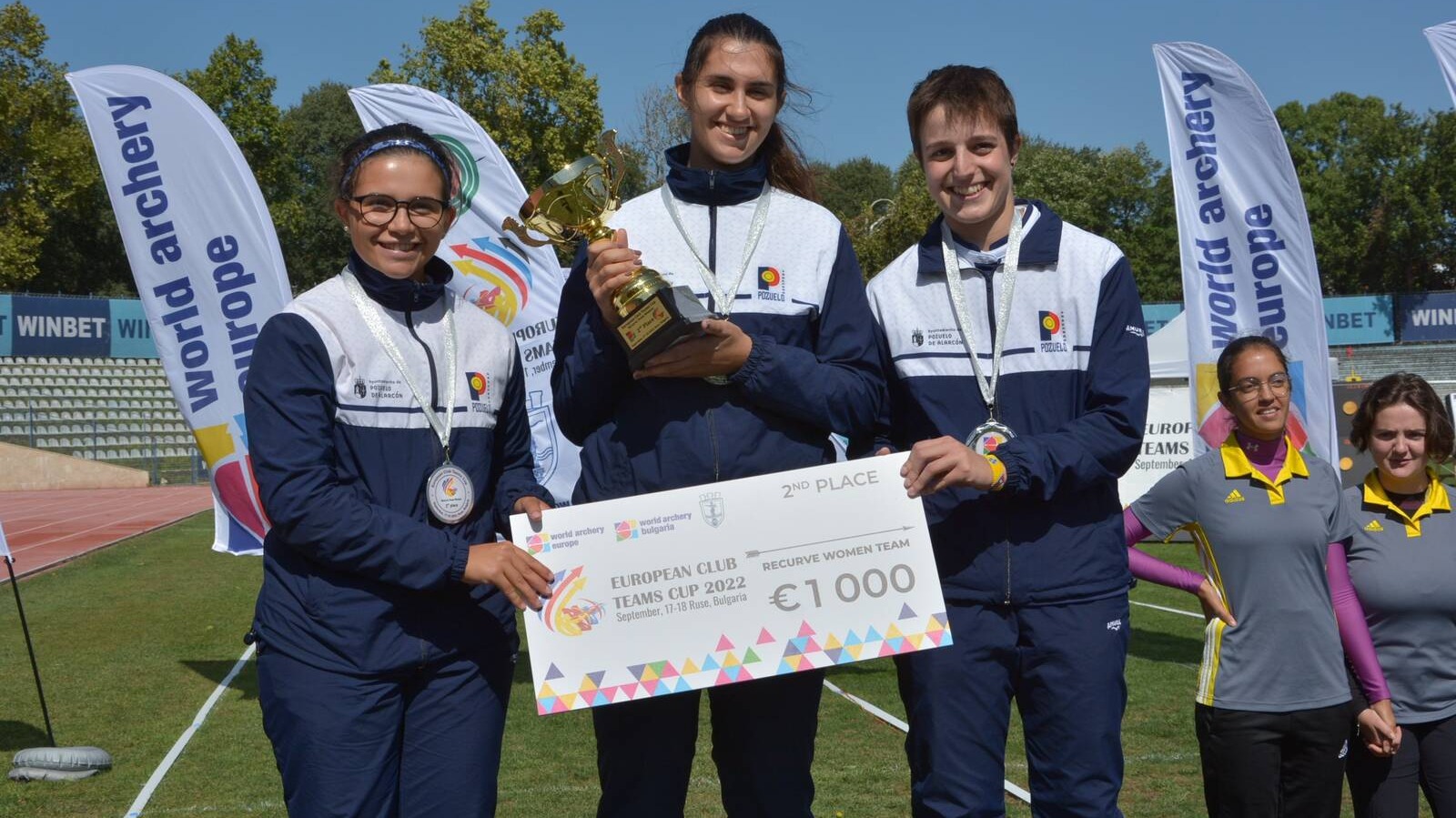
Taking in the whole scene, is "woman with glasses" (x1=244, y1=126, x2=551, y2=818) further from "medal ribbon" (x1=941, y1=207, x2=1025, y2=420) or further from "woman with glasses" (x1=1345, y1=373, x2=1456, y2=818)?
"woman with glasses" (x1=1345, y1=373, x2=1456, y2=818)

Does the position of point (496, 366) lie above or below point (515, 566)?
above

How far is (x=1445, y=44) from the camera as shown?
675cm

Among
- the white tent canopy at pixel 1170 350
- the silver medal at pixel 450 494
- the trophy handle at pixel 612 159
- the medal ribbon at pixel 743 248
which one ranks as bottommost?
the silver medal at pixel 450 494

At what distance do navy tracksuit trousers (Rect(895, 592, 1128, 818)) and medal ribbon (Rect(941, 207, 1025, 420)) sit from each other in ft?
1.55

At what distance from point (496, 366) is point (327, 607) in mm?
637

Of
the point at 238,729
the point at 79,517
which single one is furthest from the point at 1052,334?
the point at 79,517

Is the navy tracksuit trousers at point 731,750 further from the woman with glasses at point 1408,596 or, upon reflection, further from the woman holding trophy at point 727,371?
the woman with glasses at point 1408,596

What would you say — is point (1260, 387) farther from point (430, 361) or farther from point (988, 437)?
point (430, 361)

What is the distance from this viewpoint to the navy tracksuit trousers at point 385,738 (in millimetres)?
2633

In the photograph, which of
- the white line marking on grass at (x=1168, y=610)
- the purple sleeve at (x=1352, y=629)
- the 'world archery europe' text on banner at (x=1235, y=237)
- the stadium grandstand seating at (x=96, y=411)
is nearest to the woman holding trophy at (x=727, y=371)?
the purple sleeve at (x=1352, y=629)

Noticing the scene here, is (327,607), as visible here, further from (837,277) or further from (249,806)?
(249,806)

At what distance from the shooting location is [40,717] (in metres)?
7.66

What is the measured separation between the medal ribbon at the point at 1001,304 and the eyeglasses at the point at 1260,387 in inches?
43.3

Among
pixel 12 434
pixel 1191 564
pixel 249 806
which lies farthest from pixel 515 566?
pixel 12 434
